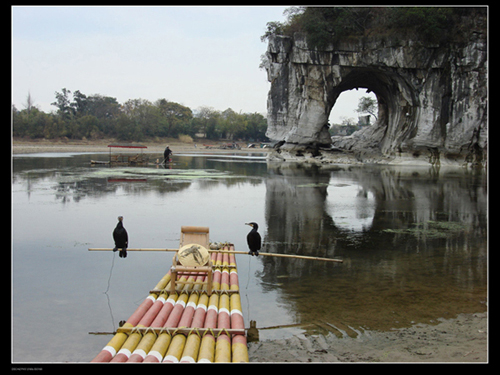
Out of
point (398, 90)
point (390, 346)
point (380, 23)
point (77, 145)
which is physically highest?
point (380, 23)

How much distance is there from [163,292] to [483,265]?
688 centimetres

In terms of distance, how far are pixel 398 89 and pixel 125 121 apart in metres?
52.2

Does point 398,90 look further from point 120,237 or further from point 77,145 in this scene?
point 77,145

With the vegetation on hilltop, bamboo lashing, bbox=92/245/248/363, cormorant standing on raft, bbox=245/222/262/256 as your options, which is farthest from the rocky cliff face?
bamboo lashing, bbox=92/245/248/363

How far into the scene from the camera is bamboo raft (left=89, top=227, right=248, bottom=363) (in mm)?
4750

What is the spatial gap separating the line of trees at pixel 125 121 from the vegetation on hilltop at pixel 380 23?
4117cm

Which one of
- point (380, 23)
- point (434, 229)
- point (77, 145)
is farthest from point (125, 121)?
point (434, 229)

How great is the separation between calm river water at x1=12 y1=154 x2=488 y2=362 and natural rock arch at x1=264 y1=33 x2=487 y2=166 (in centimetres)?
2241

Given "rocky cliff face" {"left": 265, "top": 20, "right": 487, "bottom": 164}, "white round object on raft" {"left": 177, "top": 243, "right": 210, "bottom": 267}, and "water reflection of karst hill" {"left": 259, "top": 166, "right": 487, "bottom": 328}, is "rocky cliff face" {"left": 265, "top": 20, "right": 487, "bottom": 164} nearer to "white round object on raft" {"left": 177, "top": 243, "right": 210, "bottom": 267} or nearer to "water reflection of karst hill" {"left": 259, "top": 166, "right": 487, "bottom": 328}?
"water reflection of karst hill" {"left": 259, "top": 166, "right": 487, "bottom": 328}

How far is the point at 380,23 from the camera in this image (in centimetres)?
4047

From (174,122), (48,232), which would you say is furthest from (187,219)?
(174,122)

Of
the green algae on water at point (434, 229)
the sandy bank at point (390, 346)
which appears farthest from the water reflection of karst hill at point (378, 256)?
the sandy bank at point (390, 346)
